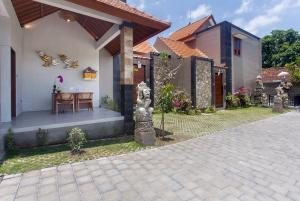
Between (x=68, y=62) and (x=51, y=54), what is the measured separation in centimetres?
72

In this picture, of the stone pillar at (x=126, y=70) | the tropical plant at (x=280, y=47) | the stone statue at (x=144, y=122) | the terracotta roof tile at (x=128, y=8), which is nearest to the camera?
the stone statue at (x=144, y=122)

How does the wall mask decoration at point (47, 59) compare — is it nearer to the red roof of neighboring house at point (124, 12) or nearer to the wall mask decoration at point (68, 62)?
the wall mask decoration at point (68, 62)

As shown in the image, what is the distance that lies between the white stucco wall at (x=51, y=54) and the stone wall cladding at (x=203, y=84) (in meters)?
6.26

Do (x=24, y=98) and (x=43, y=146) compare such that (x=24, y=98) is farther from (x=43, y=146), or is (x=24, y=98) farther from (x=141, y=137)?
(x=141, y=137)

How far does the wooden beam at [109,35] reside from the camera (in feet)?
22.4

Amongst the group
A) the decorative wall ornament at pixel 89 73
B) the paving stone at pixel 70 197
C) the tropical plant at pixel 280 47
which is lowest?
the paving stone at pixel 70 197

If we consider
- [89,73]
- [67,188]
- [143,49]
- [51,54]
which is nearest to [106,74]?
[89,73]

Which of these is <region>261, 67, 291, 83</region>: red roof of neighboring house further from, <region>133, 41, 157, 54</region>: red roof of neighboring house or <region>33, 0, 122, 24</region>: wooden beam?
<region>33, 0, 122, 24</region>: wooden beam

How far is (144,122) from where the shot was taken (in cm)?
546

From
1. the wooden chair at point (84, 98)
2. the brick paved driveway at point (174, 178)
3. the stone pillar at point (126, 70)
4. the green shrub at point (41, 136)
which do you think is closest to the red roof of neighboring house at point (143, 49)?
the wooden chair at point (84, 98)

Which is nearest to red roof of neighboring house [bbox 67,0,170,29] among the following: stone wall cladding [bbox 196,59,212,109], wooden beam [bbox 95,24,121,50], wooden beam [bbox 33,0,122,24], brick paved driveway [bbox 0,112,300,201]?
wooden beam [bbox 33,0,122,24]

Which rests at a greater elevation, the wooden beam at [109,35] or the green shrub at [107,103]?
the wooden beam at [109,35]

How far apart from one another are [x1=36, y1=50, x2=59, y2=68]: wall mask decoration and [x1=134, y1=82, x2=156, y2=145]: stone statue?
4.79m

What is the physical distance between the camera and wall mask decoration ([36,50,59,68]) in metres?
8.14
